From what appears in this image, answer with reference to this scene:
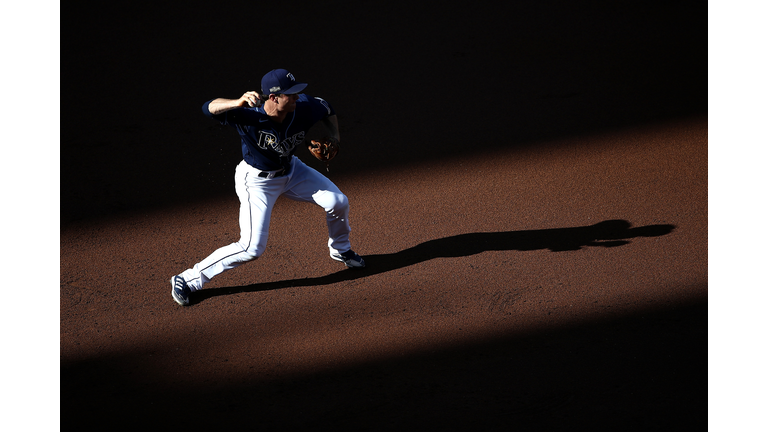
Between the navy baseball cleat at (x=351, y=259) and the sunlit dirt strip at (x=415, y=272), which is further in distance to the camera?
the navy baseball cleat at (x=351, y=259)

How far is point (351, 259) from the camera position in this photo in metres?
4.92

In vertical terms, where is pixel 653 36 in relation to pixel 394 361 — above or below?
above

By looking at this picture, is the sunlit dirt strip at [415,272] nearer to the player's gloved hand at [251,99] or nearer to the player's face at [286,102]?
the player's face at [286,102]

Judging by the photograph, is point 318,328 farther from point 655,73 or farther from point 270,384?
point 655,73

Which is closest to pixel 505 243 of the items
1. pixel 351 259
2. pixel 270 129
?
pixel 351 259

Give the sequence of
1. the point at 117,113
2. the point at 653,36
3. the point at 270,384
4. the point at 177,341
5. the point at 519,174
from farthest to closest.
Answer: the point at 653,36
the point at 117,113
the point at 519,174
the point at 177,341
the point at 270,384

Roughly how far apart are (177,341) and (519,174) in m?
3.38

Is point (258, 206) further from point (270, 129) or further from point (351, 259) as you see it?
point (351, 259)

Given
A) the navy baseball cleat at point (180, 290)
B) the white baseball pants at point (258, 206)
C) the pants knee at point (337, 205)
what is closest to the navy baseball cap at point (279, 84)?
the white baseball pants at point (258, 206)

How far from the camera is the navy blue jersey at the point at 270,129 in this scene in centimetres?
400

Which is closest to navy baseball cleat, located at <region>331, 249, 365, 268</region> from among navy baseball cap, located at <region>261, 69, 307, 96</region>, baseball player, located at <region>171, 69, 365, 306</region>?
baseball player, located at <region>171, 69, 365, 306</region>

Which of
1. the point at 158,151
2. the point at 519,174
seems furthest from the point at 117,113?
the point at 519,174

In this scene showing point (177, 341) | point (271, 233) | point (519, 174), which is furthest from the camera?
point (519, 174)

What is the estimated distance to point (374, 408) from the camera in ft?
12.7
